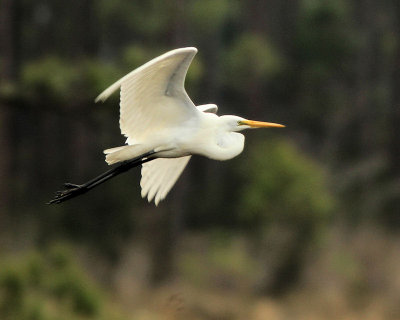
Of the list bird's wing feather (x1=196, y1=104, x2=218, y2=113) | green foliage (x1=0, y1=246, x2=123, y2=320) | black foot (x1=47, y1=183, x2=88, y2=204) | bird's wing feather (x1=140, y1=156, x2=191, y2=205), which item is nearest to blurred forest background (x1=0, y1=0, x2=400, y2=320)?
green foliage (x1=0, y1=246, x2=123, y2=320)

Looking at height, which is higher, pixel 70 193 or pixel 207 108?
pixel 207 108

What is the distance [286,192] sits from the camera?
1371 cm

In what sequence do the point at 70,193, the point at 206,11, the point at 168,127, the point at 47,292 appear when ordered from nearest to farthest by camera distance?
the point at 168,127 < the point at 70,193 < the point at 47,292 < the point at 206,11

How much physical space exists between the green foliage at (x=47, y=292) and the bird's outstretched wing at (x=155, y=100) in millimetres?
4455

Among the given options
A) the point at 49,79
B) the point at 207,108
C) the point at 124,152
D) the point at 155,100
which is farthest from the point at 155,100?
the point at 49,79

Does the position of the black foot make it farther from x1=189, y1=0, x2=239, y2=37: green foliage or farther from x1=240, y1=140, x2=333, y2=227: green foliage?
x1=189, y1=0, x2=239, y2=37: green foliage

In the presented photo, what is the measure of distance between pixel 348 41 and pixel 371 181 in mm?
3871

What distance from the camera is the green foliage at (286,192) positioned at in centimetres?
1357

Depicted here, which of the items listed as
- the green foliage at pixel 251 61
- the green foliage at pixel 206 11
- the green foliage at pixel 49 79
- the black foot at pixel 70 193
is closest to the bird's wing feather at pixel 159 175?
the black foot at pixel 70 193

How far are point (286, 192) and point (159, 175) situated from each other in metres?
7.35

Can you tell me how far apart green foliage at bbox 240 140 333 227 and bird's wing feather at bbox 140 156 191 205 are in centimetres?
715

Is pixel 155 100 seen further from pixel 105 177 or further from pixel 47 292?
pixel 47 292

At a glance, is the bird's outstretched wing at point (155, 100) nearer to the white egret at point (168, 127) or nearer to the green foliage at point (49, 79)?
the white egret at point (168, 127)

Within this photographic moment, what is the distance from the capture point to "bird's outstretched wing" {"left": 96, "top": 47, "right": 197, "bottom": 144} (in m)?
5.69
